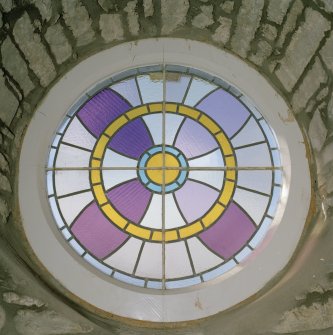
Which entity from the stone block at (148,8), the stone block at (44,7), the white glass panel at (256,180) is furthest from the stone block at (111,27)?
the white glass panel at (256,180)

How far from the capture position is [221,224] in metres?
2.32

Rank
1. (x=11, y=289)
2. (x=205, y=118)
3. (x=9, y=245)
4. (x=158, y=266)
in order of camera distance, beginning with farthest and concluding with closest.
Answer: (x=205, y=118)
(x=158, y=266)
(x=9, y=245)
(x=11, y=289)

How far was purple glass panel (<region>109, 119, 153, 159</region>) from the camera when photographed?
240 cm

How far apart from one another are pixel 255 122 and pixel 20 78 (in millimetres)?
1044

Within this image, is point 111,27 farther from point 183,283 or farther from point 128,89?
point 183,283

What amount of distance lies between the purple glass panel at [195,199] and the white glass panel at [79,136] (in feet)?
1.49

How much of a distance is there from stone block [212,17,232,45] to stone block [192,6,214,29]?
4 cm

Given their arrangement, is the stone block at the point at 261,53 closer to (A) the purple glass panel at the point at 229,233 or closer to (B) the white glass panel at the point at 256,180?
(B) the white glass panel at the point at 256,180

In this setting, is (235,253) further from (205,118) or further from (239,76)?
(239,76)

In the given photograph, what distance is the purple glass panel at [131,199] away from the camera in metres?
2.33

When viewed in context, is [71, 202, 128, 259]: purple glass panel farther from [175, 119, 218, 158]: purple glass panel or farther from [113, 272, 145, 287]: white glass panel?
[175, 119, 218, 158]: purple glass panel

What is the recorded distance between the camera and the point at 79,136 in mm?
2418

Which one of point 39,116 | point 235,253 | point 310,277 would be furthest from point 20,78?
point 310,277

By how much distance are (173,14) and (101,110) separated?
54 centimetres
